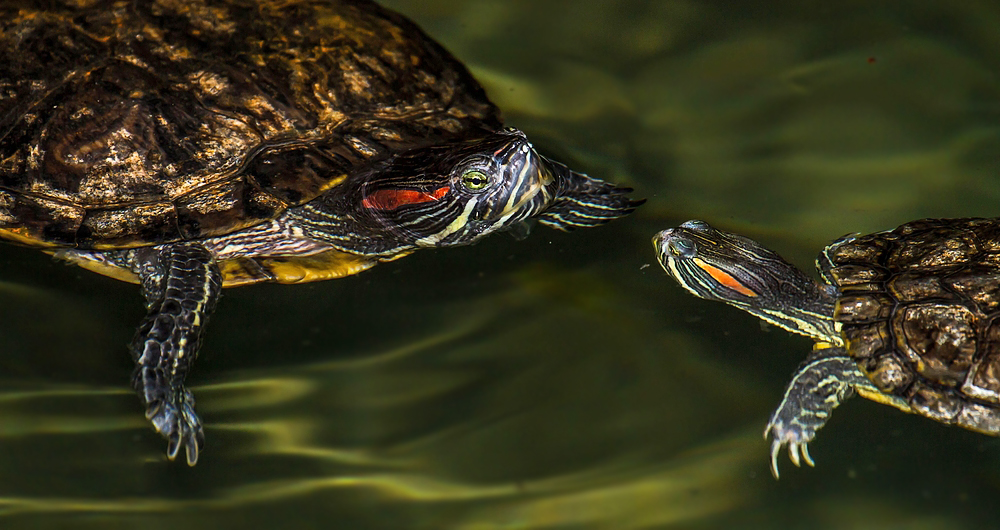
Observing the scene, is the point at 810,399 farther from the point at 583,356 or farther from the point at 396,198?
the point at 396,198

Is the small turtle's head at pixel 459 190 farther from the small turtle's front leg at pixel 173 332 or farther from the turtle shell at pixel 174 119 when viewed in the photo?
the small turtle's front leg at pixel 173 332

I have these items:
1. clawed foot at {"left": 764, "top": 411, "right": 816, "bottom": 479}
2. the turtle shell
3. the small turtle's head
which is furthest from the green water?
the turtle shell

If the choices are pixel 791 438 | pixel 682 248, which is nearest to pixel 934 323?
pixel 791 438

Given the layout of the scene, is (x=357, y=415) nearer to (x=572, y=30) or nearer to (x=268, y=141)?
(x=268, y=141)

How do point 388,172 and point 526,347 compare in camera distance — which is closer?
point 388,172

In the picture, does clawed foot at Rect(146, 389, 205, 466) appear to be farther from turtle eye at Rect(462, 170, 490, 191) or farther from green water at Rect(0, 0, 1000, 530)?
turtle eye at Rect(462, 170, 490, 191)

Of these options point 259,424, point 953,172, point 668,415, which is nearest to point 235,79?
point 259,424
